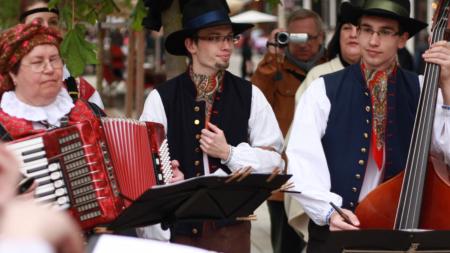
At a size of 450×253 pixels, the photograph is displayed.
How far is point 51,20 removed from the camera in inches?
187

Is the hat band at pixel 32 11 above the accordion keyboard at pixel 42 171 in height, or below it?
above

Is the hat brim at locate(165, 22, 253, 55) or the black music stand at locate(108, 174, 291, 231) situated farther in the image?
the hat brim at locate(165, 22, 253, 55)

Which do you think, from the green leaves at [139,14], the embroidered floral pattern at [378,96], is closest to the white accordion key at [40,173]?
the embroidered floral pattern at [378,96]

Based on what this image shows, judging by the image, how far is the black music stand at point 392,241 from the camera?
9.95ft

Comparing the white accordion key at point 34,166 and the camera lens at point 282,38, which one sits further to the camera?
the camera lens at point 282,38

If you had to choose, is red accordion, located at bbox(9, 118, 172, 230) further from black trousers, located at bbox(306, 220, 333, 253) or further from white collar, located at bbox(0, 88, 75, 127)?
black trousers, located at bbox(306, 220, 333, 253)

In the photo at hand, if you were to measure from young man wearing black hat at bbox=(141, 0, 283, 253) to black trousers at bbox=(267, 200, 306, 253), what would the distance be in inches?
71.1

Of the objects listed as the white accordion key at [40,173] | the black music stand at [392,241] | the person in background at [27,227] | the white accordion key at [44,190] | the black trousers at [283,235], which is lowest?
the black trousers at [283,235]

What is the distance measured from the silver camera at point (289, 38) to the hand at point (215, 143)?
76.2 inches

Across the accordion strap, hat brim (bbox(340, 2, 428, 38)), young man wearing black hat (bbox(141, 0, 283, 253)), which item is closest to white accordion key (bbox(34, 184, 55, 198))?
the accordion strap

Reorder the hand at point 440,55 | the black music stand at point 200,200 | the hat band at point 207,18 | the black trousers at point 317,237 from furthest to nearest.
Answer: the hat band at point 207,18 < the black trousers at point 317,237 < the hand at point 440,55 < the black music stand at point 200,200

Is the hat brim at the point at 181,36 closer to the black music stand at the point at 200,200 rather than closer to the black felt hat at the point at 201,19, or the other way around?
the black felt hat at the point at 201,19

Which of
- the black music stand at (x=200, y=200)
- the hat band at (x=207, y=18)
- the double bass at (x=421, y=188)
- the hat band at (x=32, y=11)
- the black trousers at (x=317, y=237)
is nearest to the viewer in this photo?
the black music stand at (x=200, y=200)

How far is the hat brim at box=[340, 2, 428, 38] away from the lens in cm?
388
